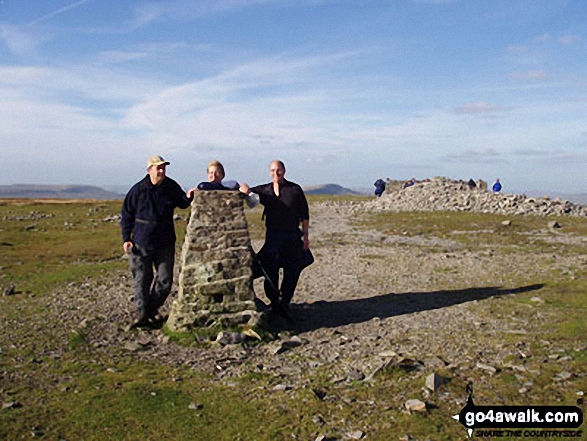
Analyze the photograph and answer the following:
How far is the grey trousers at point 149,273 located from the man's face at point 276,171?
2392 mm

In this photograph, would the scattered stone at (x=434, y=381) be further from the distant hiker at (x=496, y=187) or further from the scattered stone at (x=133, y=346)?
the distant hiker at (x=496, y=187)

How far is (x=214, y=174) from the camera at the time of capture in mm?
10188

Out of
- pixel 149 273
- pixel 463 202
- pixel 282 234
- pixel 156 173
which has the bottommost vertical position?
pixel 149 273

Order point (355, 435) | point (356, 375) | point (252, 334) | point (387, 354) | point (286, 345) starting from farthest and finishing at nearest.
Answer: point (252, 334) < point (286, 345) < point (387, 354) < point (356, 375) < point (355, 435)

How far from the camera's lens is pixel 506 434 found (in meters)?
6.26

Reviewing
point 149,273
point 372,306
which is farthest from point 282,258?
point 372,306

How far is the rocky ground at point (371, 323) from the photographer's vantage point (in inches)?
336

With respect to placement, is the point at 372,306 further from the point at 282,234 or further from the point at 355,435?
the point at 355,435

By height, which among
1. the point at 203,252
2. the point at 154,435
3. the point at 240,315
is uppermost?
the point at 203,252

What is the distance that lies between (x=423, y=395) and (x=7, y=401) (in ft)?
18.0

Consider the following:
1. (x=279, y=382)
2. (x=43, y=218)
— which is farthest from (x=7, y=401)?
(x=43, y=218)

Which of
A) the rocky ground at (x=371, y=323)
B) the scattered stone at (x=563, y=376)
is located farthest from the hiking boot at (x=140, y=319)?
the scattered stone at (x=563, y=376)

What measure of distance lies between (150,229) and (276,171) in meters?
2.65

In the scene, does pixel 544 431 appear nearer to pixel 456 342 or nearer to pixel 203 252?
pixel 456 342
